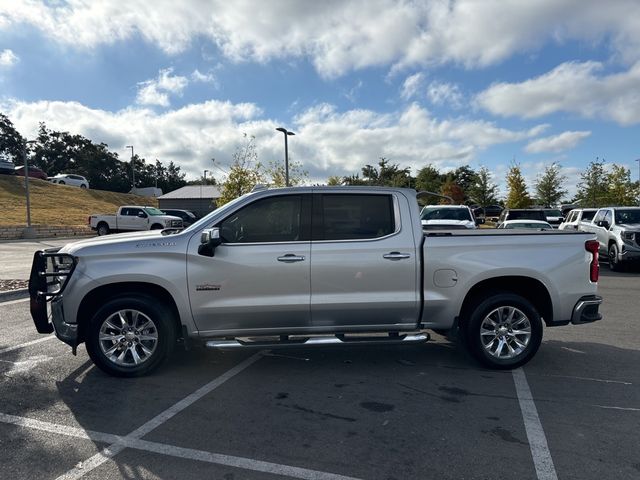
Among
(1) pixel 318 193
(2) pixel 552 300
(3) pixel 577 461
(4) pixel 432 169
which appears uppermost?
(4) pixel 432 169

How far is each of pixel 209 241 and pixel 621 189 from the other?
34845mm

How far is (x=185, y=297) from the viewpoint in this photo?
4.68m

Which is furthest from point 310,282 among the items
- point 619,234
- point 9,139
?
point 9,139

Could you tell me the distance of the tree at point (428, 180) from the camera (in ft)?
195

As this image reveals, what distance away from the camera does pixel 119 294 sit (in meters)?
4.75

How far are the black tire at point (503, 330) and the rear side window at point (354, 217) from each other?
1300 millimetres

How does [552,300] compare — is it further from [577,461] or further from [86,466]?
[86,466]

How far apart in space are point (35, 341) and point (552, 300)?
6.29 metres

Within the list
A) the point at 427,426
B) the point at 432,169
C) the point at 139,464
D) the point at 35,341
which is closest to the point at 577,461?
the point at 427,426

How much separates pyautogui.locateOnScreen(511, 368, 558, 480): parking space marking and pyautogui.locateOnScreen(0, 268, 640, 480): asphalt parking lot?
0.04 feet

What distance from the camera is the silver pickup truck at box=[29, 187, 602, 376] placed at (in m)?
4.68

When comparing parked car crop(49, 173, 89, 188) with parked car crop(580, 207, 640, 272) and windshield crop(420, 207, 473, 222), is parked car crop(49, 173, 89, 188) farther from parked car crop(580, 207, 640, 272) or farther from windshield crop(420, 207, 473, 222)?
parked car crop(580, 207, 640, 272)

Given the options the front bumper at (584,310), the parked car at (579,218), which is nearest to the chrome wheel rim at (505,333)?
the front bumper at (584,310)

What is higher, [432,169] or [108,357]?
[432,169]
